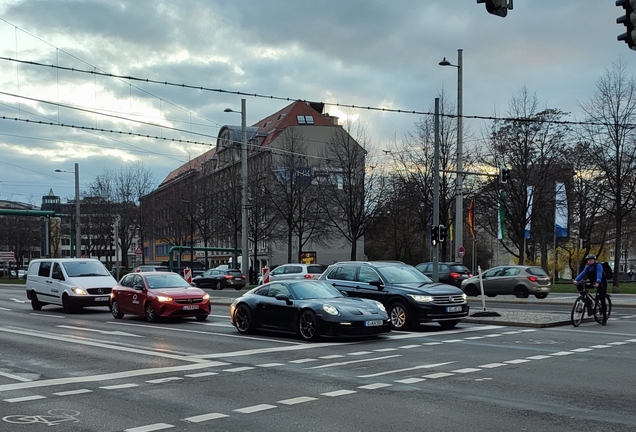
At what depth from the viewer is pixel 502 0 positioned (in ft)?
33.0

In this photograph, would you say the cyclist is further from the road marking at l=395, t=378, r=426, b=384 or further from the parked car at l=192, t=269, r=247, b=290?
the parked car at l=192, t=269, r=247, b=290

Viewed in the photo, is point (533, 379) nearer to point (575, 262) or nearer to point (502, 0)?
point (502, 0)

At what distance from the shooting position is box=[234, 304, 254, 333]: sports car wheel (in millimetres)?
16094

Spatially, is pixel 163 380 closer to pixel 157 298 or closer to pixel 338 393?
pixel 338 393

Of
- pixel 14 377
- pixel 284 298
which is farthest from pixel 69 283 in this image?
pixel 14 377

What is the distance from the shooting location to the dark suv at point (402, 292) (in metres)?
16.3

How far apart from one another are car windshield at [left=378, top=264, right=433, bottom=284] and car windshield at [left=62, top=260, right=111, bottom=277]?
11.3 meters

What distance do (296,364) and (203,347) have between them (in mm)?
3121

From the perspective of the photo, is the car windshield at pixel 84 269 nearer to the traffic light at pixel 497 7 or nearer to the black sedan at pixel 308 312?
the black sedan at pixel 308 312

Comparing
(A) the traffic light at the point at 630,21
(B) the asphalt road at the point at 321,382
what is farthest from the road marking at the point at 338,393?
(A) the traffic light at the point at 630,21

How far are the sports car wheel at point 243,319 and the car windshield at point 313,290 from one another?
135 cm

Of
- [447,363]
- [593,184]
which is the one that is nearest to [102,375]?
[447,363]

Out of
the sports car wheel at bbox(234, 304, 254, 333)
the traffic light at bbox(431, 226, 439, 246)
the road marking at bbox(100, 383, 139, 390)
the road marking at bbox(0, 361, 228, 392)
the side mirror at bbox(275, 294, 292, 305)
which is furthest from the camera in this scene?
the traffic light at bbox(431, 226, 439, 246)

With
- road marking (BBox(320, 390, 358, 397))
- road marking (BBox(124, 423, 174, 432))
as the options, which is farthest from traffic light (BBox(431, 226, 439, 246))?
road marking (BBox(124, 423, 174, 432))
